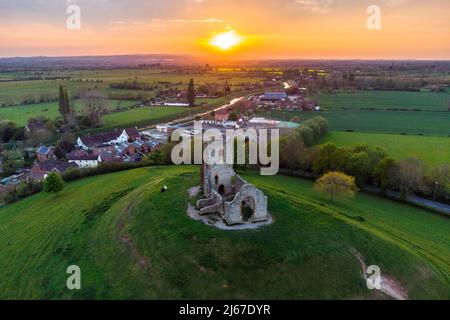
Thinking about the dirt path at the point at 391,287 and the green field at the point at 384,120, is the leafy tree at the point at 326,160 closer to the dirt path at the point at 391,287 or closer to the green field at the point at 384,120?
the dirt path at the point at 391,287

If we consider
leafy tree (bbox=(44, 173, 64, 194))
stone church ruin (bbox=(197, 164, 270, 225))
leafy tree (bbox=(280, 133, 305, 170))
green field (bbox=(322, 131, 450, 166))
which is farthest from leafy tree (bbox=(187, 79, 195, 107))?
stone church ruin (bbox=(197, 164, 270, 225))

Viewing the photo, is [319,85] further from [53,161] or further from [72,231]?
[72,231]

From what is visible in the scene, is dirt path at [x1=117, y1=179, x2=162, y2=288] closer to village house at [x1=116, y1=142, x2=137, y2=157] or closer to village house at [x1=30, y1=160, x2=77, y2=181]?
village house at [x1=30, y1=160, x2=77, y2=181]

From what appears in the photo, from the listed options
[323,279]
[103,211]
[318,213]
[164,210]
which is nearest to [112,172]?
[103,211]

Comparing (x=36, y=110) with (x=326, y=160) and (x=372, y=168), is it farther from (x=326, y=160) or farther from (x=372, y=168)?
(x=372, y=168)

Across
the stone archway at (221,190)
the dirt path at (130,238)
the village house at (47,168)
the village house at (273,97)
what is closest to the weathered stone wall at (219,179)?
the stone archway at (221,190)

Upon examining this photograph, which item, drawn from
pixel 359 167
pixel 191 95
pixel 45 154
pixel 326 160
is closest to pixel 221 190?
pixel 326 160
